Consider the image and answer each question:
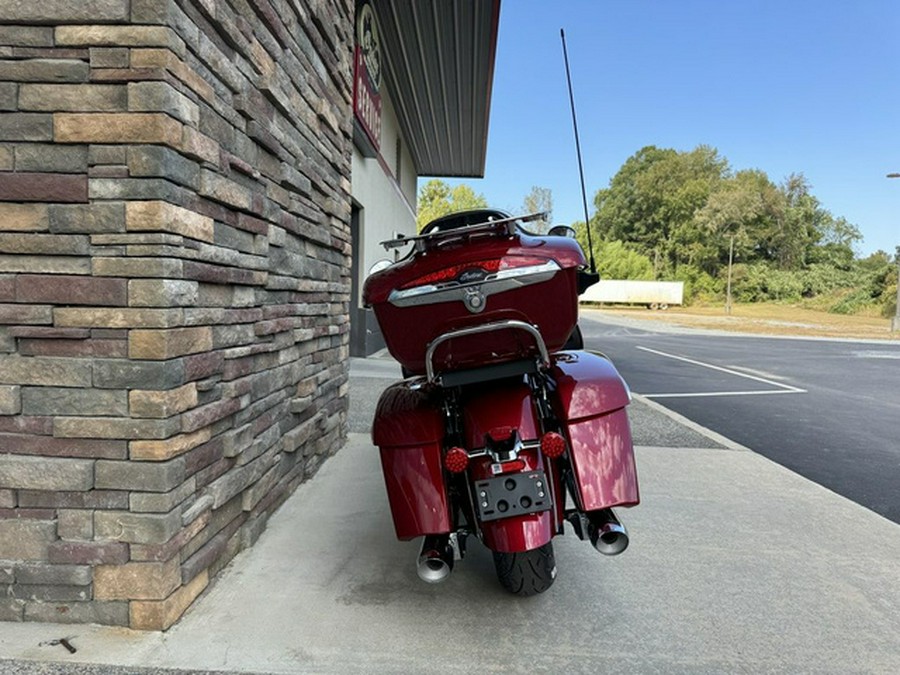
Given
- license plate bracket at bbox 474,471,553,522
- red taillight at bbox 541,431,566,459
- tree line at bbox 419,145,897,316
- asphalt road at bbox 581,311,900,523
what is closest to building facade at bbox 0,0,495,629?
license plate bracket at bbox 474,471,553,522

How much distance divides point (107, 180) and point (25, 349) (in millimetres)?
671

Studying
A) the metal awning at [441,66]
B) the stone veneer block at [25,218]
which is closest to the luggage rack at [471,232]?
the stone veneer block at [25,218]

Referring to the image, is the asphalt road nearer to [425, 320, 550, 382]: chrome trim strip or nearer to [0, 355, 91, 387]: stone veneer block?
[425, 320, 550, 382]: chrome trim strip

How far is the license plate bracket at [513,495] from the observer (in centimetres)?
212

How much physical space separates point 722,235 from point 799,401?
2316 inches

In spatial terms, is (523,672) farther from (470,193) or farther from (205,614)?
(470,193)

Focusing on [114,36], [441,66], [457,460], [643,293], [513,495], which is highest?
[441,66]

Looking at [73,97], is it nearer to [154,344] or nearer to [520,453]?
[154,344]

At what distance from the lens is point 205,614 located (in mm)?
2348

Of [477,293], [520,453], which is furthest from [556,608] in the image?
[477,293]

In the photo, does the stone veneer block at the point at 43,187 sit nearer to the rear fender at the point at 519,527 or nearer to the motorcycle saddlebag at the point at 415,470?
the motorcycle saddlebag at the point at 415,470

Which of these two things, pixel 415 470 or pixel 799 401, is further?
pixel 799 401

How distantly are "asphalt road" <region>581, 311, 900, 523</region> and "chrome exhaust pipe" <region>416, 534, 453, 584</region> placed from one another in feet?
11.1

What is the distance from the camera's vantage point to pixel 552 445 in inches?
86.5
